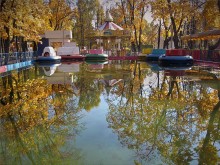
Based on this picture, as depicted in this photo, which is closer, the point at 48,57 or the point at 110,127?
the point at 110,127

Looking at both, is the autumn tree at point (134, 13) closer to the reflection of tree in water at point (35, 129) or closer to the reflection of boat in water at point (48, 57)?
the reflection of boat in water at point (48, 57)

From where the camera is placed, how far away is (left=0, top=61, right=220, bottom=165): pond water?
479 centimetres

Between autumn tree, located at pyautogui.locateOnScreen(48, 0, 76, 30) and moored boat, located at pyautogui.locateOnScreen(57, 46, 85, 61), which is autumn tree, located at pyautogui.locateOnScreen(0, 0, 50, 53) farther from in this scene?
autumn tree, located at pyautogui.locateOnScreen(48, 0, 76, 30)

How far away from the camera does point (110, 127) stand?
21.6ft

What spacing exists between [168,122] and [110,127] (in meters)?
1.37

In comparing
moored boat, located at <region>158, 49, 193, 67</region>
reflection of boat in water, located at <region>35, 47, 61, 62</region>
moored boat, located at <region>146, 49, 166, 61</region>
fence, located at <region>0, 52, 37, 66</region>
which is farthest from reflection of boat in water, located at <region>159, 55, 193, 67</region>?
fence, located at <region>0, 52, 37, 66</region>

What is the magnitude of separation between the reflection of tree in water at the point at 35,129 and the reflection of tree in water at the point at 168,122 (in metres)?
1.10

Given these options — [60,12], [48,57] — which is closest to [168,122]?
[48,57]

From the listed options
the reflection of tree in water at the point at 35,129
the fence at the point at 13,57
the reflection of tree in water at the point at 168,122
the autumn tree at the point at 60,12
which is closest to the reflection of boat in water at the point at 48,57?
the fence at the point at 13,57

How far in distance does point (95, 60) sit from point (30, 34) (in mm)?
12735

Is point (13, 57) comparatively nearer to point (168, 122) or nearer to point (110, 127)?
point (110, 127)

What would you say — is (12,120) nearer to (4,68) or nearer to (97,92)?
(97,92)

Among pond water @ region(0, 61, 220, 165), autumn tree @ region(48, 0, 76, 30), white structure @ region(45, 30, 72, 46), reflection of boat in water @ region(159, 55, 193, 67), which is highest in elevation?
autumn tree @ region(48, 0, 76, 30)

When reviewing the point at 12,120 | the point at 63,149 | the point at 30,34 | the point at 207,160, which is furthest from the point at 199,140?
the point at 30,34
